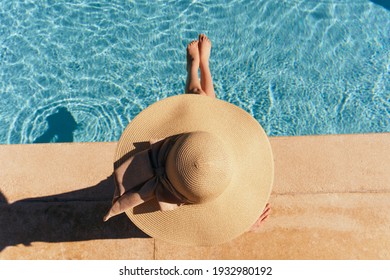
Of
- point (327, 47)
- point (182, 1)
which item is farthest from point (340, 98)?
point (182, 1)

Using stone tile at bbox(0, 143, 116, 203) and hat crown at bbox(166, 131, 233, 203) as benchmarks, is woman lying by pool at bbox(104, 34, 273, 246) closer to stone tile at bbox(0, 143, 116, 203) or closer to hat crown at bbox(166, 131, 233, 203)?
hat crown at bbox(166, 131, 233, 203)

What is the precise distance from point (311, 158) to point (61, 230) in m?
2.70

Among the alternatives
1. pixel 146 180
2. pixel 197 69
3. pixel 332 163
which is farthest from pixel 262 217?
pixel 197 69

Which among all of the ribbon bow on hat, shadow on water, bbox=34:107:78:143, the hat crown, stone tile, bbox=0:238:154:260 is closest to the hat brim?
the ribbon bow on hat

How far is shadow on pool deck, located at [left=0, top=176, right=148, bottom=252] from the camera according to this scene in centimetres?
342

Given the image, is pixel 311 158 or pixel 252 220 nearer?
pixel 252 220

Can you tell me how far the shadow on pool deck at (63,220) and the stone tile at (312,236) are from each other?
52 centimetres

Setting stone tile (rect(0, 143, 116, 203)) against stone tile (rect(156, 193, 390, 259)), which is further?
stone tile (rect(0, 143, 116, 203))

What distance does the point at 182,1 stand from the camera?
531cm

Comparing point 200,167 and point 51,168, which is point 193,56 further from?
point 200,167

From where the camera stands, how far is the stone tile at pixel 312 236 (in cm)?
340

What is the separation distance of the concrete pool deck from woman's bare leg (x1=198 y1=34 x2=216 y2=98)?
97 cm
